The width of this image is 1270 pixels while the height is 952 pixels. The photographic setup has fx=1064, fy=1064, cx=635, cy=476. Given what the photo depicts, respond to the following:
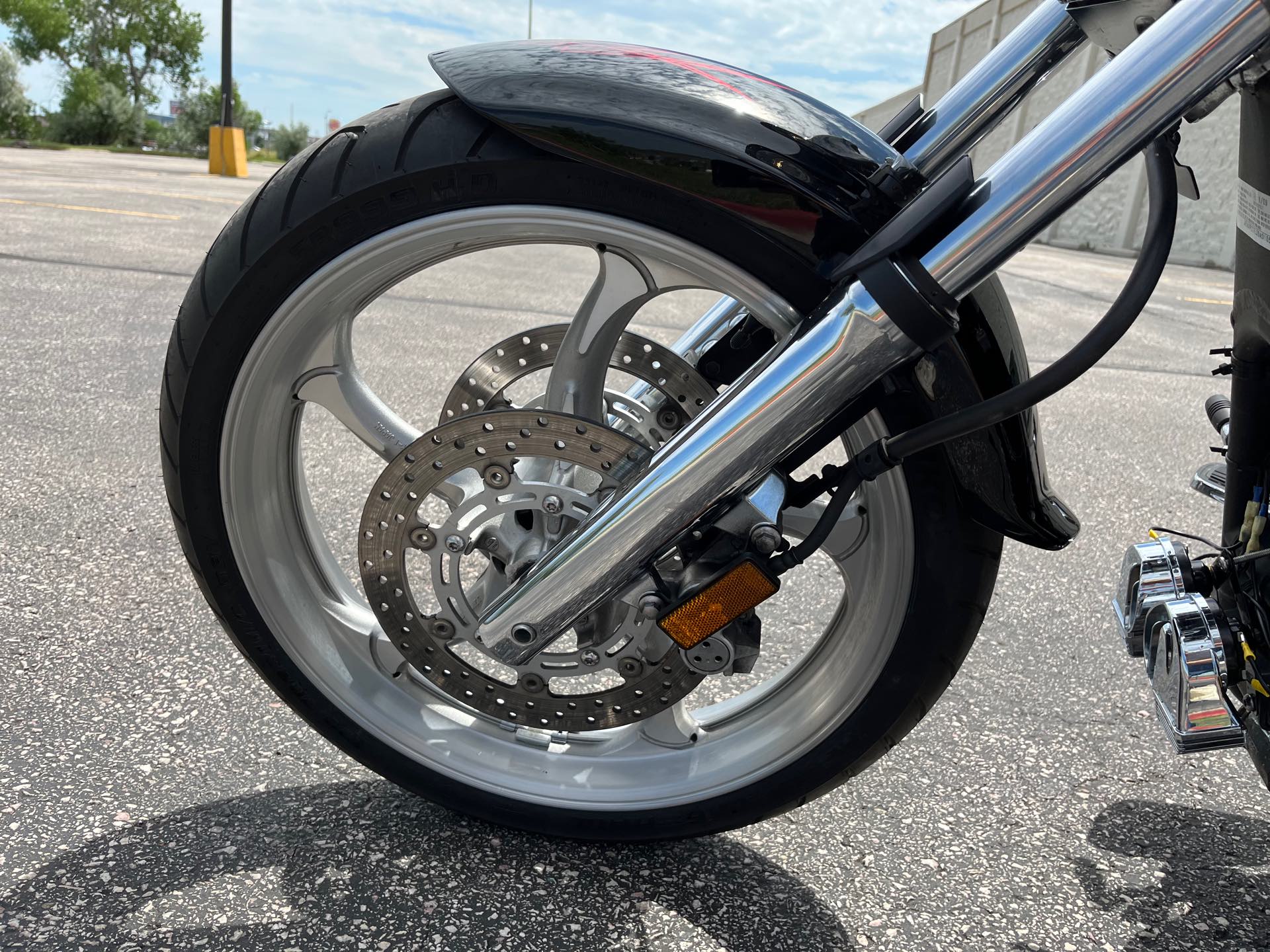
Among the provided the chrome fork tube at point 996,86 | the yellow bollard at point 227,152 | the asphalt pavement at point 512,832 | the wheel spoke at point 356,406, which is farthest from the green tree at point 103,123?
the chrome fork tube at point 996,86

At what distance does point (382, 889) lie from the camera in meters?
1.39

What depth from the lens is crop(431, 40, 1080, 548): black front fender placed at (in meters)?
1.12

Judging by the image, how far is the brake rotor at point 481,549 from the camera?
128 cm

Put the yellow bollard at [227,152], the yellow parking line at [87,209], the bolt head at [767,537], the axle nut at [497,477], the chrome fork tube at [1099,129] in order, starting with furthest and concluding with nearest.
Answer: the yellow bollard at [227,152] < the yellow parking line at [87,209] < the axle nut at [497,477] < the bolt head at [767,537] < the chrome fork tube at [1099,129]

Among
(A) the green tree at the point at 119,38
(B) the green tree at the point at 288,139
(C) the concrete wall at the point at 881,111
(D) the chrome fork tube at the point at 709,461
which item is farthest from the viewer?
(A) the green tree at the point at 119,38

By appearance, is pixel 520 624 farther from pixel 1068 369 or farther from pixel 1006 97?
pixel 1006 97

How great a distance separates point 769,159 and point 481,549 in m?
0.62

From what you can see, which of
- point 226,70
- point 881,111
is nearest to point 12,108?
point 226,70

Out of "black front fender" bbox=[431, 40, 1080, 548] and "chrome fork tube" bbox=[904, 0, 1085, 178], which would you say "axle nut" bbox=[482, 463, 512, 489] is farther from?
"chrome fork tube" bbox=[904, 0, 1085, 178]

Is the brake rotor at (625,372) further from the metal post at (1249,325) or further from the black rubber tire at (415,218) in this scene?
the metal post at (1249,325)

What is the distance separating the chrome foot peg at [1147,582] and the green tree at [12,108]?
39.6 metres

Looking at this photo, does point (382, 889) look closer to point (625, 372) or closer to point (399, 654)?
point (399, 654)

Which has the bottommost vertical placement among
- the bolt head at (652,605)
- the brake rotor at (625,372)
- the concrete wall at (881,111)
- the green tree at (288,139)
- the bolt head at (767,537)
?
the green tree at (288,139)

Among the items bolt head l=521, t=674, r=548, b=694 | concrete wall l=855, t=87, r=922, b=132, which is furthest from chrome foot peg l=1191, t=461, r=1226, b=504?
concrete wall l=855, t=87, r=922, b=132
